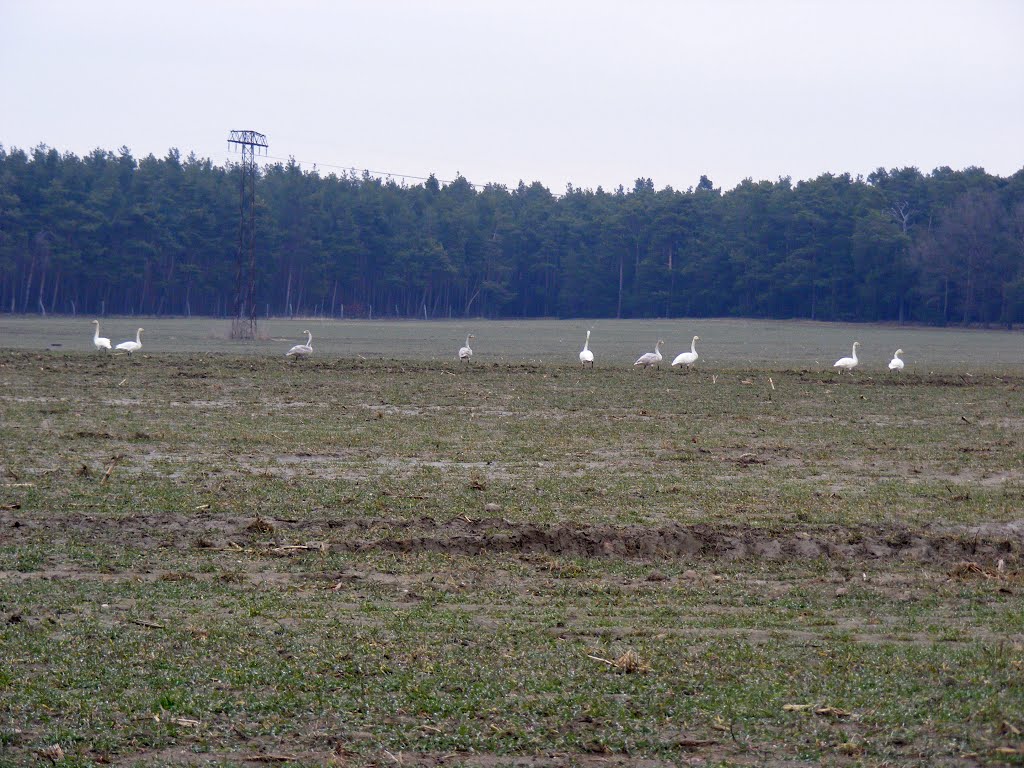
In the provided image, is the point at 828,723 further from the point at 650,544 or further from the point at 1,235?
the point at 1,235

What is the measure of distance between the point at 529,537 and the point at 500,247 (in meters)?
122

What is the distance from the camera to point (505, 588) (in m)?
9.70

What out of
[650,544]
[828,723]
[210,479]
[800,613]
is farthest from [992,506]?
[210,479]

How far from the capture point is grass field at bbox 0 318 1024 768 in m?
6.27

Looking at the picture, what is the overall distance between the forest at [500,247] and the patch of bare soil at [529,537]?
270ft

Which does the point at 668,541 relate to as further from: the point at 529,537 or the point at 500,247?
the point at 500,247

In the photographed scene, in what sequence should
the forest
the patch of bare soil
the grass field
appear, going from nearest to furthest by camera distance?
1. the grass field
2. the patch of bare soil
3. the forest

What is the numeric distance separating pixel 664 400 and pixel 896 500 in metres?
12.2

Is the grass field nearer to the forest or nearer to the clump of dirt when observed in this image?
the clump of dirt

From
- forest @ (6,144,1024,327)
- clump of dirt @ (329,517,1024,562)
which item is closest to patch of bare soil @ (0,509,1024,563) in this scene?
clump of dirt @ (329,517,1024,562)

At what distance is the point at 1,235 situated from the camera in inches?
3952

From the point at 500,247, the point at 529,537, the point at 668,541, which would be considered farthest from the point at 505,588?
the point at 500,247

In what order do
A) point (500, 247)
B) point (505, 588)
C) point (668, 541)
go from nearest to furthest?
point (505, 588)
point (668, 541)
point (500, 247)

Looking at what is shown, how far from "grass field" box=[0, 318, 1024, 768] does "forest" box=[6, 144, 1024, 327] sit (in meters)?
76.9
